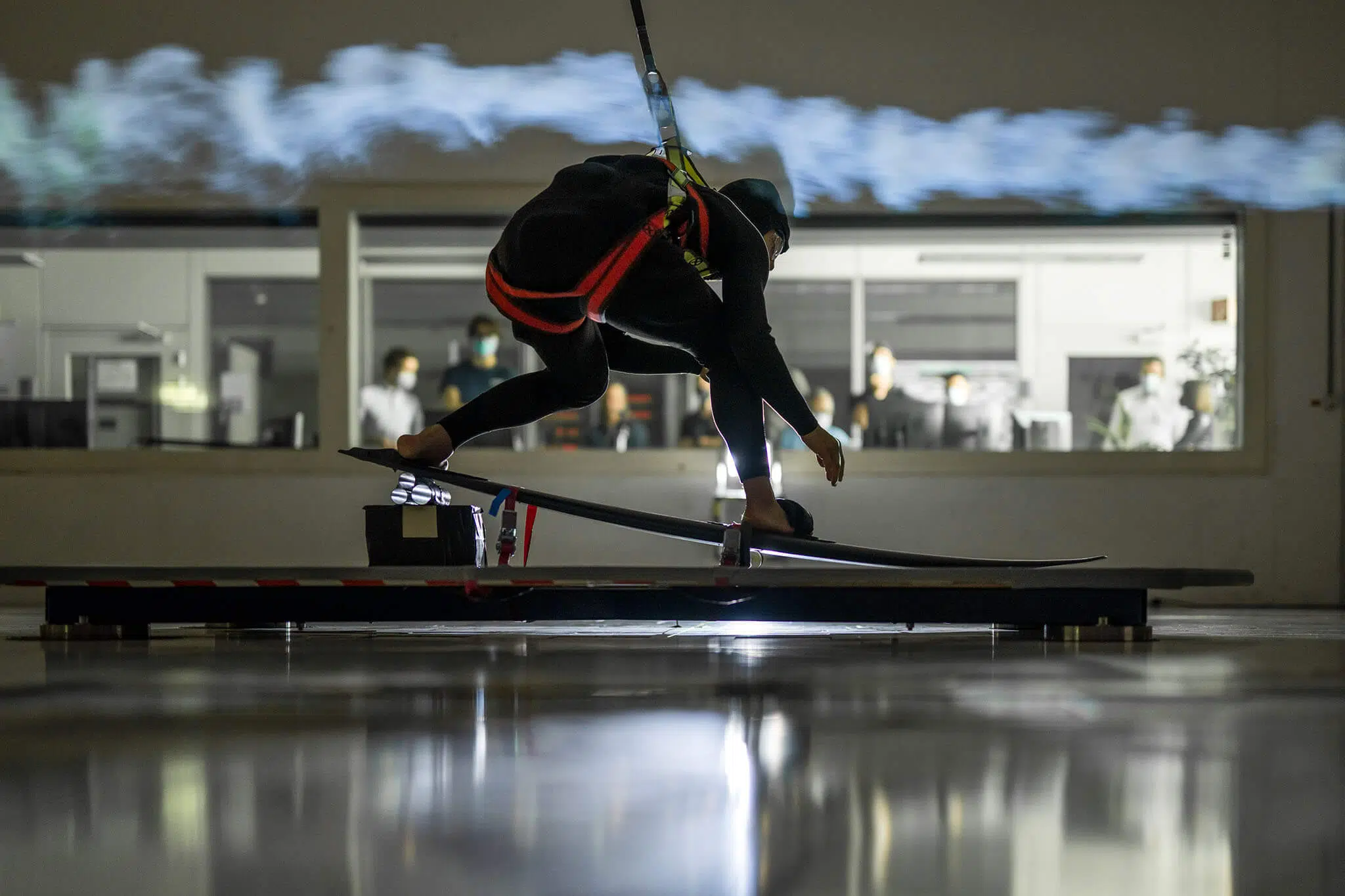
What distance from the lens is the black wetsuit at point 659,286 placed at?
2332 mm

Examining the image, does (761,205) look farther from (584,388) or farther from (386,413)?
(386,413)

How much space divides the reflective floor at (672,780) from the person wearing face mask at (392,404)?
12.4 feet

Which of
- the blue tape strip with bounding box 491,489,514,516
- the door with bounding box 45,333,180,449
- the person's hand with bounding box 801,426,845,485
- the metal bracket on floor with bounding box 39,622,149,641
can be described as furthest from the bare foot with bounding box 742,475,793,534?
the door with bounding box 45,333,180,449

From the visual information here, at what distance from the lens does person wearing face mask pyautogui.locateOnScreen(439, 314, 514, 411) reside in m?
6.11

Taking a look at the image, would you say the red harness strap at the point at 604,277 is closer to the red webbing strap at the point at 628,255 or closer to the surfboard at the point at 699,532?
the red webbing strap at the point at 628,255

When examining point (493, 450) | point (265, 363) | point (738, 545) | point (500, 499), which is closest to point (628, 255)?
point (738, 545)

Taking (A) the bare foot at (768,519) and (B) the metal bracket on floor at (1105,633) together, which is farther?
(B) the metal bracket on floor at (1105,633)

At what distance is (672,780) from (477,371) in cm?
510

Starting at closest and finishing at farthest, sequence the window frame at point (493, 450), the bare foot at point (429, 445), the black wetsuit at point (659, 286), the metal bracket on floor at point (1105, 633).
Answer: the black wetsuit at point (659, 286) → the bare foot at point (429, 445) → the metal bracket on floor at point (1105, 633) → the window frame at point (493, 450)

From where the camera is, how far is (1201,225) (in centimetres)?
579

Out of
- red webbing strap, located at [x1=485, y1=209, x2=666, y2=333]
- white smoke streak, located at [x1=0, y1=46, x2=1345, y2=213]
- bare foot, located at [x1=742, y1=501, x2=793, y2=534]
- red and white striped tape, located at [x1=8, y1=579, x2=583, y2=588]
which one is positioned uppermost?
white smoke streak, located at [x1=0, y1=46, x2=1345, y2=213]

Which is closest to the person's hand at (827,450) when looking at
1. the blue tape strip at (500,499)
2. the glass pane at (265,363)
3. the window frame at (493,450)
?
the blue tape strip at (500,499)

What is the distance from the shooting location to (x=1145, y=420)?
227 inches

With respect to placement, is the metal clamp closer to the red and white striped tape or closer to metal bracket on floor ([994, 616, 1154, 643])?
the red and white striped tape
